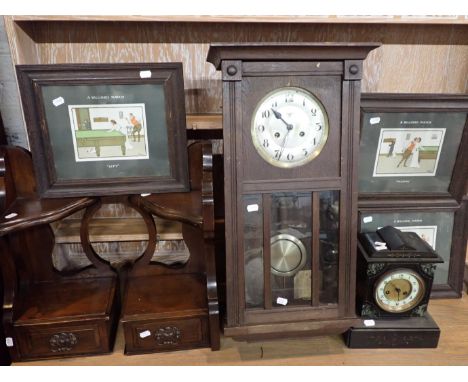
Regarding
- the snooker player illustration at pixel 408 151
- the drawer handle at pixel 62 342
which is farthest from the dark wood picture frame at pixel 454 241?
the drawer handle at pixel 62 342

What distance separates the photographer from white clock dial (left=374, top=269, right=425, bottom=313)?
113 centimetres

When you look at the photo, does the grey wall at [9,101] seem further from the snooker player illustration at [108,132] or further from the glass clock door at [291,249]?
the glass clock door at [291,249]

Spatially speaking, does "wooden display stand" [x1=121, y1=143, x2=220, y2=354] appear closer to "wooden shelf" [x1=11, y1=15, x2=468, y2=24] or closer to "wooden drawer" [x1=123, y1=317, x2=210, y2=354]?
"wooden drawer" [x1=123, y1=317, x2=210, y2=354]

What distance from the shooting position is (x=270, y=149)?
0.96 m

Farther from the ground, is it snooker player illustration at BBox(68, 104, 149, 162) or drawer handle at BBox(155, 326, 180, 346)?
snooker player illustration at BBox(68, 104, 149, 162)

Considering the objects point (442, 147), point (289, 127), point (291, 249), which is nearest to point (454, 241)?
point (442, 147)

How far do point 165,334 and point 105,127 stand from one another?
65 centimetres

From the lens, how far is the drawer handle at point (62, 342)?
1.11 meters

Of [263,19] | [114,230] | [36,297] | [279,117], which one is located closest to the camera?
[279,117]

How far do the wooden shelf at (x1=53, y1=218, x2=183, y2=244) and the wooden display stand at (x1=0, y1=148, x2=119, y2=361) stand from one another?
7 cm

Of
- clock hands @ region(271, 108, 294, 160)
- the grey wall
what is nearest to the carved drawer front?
the grey wall

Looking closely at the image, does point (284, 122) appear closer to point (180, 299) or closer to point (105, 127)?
point (105, 127)

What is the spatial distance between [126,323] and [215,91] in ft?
2.68

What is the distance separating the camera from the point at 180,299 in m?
1.20
